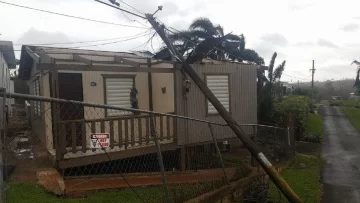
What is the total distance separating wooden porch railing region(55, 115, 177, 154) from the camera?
Answer: 7121 millimetres

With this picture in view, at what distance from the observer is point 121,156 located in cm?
808

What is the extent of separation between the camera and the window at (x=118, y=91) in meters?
10.1

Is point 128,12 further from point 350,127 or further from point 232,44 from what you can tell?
point 350,127

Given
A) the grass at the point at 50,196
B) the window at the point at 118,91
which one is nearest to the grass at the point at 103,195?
the grass at the point at 50,196

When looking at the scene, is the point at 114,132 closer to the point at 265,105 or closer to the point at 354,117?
the point at 265,105

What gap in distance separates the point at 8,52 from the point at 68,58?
9864 millimetres

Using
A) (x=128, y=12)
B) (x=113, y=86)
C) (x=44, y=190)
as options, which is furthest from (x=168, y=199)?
(x=113, y=86)

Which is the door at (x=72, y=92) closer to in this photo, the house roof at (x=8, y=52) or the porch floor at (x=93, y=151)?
the porch floor at (x=93, y=151)

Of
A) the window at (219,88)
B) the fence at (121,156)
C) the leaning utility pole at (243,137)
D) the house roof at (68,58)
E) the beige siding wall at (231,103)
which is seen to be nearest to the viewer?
the fence at (121,156)

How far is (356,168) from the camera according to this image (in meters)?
12.5

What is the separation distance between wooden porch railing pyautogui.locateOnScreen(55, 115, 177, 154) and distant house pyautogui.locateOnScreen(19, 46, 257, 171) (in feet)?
0.07

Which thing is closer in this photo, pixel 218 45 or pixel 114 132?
pixel 114 132

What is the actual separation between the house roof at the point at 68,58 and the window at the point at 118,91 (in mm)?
477

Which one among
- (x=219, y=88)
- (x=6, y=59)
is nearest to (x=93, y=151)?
(x=219, y=88)
